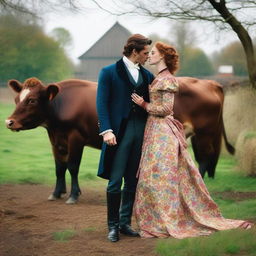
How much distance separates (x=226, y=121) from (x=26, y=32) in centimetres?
1524

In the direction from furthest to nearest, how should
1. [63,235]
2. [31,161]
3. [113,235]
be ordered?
[31,161] < [63,235] < [113,235]

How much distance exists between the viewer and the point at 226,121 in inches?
526

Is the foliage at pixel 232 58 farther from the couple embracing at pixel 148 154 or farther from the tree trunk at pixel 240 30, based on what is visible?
the couple embracing at pixel 148 154

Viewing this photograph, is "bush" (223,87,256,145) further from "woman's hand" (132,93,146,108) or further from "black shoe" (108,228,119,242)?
"black shoe" (108,228,119,242)

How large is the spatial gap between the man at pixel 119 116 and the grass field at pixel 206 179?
66cm

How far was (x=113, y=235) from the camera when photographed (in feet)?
16.1

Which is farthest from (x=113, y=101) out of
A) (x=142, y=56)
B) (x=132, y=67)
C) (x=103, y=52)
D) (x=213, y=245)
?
(x=103, y=52)

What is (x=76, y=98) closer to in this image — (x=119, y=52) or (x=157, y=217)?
(x=157, y=217)

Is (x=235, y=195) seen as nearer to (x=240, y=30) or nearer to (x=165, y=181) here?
(x=240, y=30)

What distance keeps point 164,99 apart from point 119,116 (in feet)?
1.49

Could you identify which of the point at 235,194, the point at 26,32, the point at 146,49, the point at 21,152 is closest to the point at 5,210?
the point at 146,49

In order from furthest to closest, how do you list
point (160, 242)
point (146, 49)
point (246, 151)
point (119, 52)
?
point (119, 52) → point (246, 151) → point (146, 49) → point (160, 242)

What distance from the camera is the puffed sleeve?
195 inches

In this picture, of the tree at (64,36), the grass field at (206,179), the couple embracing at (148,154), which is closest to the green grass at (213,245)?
the grass field at (206,179)
